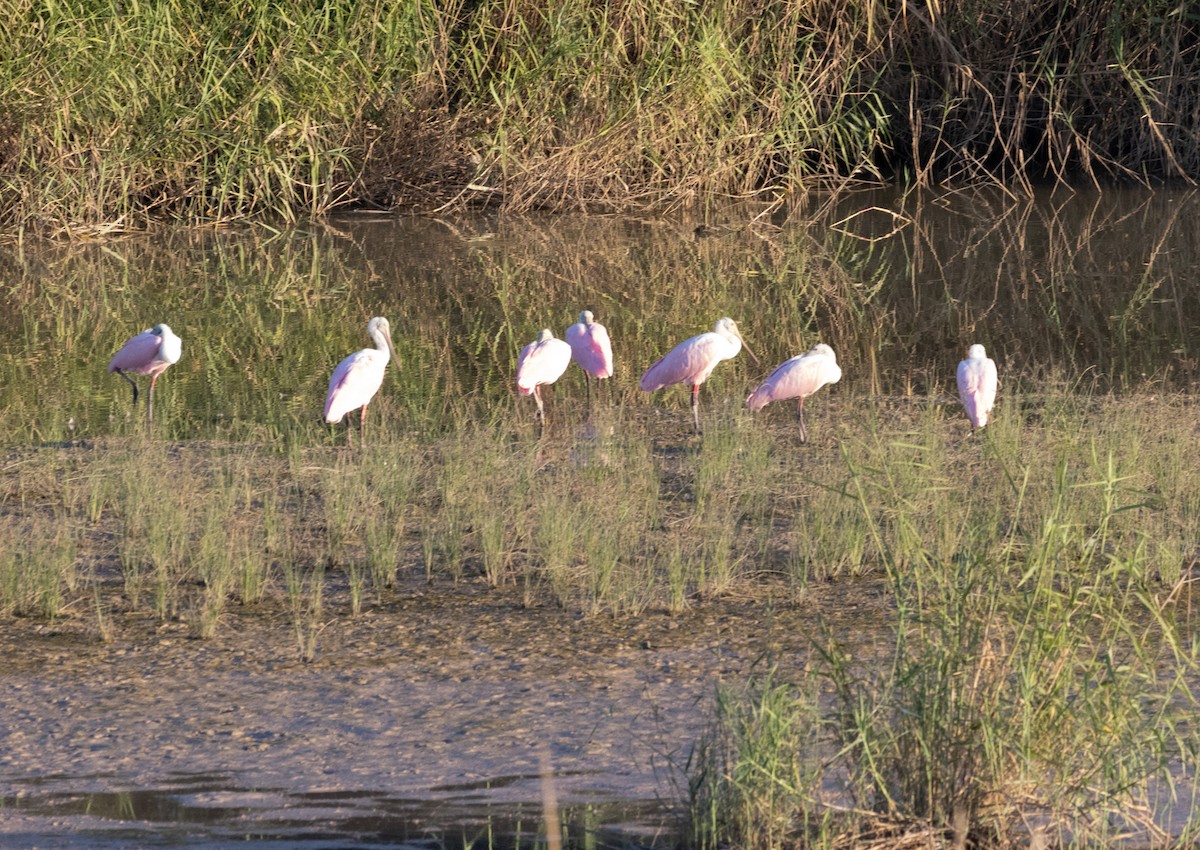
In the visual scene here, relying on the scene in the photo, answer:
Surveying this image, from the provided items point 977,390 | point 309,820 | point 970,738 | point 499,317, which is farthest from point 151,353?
point 970,738

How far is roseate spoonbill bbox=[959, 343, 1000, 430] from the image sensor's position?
660 cm

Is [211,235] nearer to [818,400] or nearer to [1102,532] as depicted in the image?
[818,400]

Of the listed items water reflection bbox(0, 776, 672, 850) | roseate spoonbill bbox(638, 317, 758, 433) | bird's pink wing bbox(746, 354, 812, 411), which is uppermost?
roseate spoonbill bbox(638, 317, 758, 433)

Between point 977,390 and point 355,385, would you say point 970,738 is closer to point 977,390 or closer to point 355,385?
point 977,390

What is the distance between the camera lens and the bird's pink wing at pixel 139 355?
26.1 feet

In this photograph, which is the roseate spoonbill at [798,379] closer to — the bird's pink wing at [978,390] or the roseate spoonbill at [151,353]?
the bird's pink wing at [978,390]

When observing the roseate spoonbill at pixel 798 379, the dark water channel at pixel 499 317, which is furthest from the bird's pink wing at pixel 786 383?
the dark water channel at pixel 499 317

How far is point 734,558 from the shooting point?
215 inches

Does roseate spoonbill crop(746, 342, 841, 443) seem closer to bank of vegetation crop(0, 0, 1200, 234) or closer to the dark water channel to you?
the dark water channel

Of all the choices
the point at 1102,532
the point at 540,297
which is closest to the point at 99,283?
the point at 540,297

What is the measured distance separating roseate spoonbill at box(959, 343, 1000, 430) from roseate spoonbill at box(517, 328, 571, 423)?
1728 millimetres

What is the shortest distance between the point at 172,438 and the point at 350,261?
5.70 metres

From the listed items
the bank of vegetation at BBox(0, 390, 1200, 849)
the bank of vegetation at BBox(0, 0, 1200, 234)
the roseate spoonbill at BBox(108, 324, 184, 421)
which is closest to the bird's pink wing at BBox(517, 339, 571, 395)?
the bank of vegetation at BBox(0, 390, 1200, 849)

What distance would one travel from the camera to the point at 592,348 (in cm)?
791
